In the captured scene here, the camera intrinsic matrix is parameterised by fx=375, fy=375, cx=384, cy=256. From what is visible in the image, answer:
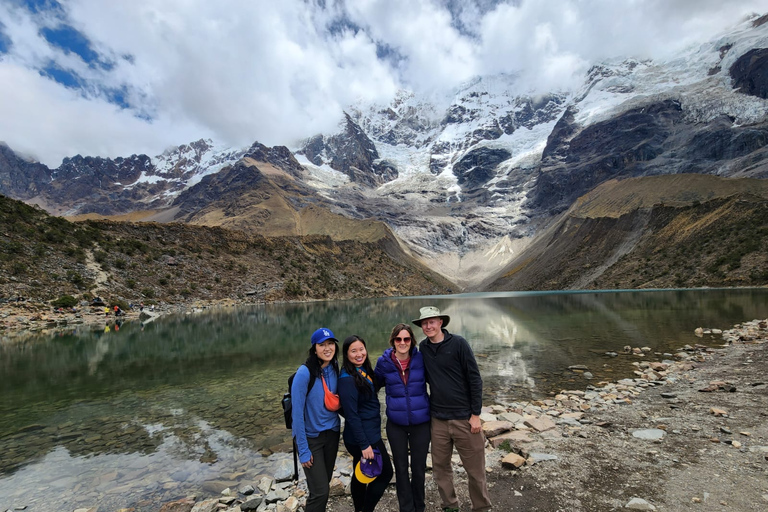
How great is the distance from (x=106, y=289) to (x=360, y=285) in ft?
203

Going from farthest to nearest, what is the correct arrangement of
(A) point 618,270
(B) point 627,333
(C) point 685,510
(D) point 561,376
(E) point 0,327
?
(A) point 618,270 < (E) point 0,327 < (B) point 627,333 < (D) point 561,376 < (C) point 685,510

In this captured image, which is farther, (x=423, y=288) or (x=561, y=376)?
(x=423, y=288)

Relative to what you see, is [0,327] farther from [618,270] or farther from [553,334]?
[618,270]

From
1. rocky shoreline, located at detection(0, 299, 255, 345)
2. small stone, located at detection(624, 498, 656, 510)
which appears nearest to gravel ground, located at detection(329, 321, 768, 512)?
small stone, located at detection(624, 498, 656, 510)

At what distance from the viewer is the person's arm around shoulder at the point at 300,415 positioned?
4863 mm

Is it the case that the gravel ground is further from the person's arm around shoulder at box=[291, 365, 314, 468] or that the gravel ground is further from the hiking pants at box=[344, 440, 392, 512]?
the person's arm around shoulder at box=[291, 365, 314, 468]

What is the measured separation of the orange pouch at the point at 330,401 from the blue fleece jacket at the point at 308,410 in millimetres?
46

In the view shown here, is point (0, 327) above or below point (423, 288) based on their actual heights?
below

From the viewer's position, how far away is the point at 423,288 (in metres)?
126

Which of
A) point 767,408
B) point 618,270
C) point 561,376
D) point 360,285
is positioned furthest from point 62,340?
point 618,270

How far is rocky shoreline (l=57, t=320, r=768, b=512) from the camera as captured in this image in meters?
5.63

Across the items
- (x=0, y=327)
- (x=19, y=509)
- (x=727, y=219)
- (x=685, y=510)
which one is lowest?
(x=19, y=509)

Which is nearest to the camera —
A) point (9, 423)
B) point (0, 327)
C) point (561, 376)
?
point (9, 423)

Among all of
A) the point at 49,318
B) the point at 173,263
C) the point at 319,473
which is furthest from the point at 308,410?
the point at 173,263
